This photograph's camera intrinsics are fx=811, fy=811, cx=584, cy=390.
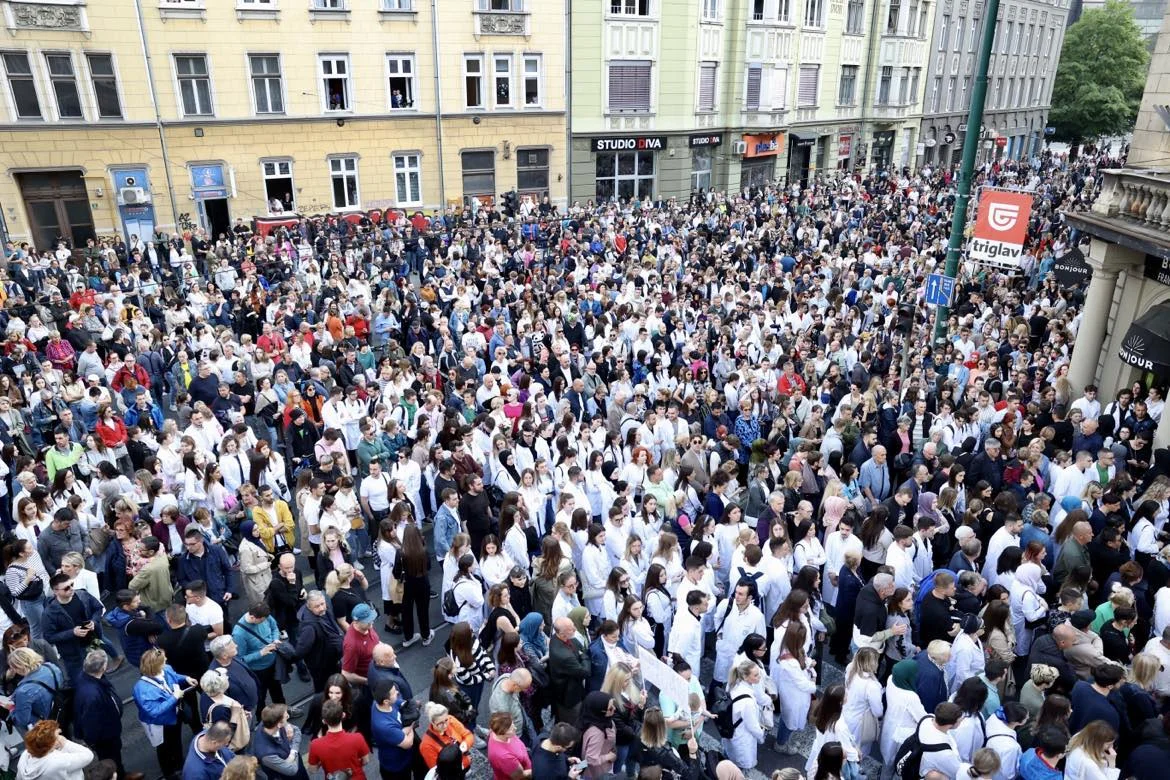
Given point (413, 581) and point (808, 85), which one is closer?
point (413, 581)

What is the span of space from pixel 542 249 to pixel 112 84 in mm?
14919

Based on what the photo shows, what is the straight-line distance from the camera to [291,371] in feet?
41.9

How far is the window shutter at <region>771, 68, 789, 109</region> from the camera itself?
37.8 meters

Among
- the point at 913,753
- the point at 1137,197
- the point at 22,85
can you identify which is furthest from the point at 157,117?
the point at 913,753

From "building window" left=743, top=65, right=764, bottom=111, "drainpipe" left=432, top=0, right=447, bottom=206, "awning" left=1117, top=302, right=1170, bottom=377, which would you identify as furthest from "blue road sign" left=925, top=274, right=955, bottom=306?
"building window" left=743, top=65, right=764, bottom=111

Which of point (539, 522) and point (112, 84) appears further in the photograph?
point (112, 84)

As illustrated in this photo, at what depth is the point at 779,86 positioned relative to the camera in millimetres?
38219

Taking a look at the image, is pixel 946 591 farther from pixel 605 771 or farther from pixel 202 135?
pixel 202 135

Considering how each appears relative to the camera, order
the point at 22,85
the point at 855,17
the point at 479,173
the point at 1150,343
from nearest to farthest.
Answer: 1. the point at 1150,343
2. the point at 22,85
3. the point at 479,173
4. the point at 855,17

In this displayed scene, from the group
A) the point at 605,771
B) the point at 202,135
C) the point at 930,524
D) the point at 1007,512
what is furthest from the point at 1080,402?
the point at 202,135

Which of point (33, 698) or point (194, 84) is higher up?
point (194, 84)

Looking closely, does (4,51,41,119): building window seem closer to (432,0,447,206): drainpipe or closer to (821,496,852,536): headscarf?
(432,0,447,206): drainpipe

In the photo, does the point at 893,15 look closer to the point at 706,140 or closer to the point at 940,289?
the point at 706,140

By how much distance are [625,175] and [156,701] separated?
32624mm
